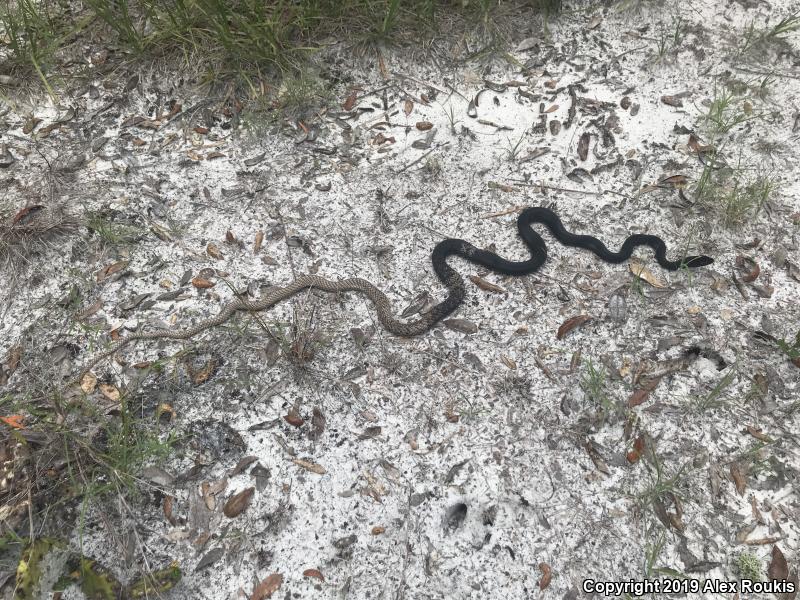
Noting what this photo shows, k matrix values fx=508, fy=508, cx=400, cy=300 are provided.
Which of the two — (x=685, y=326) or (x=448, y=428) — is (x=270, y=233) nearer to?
(x=448, y=428)

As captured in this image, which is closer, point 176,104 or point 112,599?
point 112,599

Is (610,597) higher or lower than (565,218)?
lower

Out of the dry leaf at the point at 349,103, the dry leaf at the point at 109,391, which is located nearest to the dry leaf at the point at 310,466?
the dry leaf at the point at 109,391

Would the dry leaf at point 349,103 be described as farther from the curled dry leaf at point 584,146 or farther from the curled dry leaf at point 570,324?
the curled dry leaf at point 570,324

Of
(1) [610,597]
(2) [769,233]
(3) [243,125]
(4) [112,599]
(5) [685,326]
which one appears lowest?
(1) [610,597]

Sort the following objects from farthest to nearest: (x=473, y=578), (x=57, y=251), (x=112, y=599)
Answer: (x=57, y=251) < (x=473, y=578) < (x=112, y=599)

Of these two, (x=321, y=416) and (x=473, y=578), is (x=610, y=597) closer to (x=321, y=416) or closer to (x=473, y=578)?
(x=473, y=578)

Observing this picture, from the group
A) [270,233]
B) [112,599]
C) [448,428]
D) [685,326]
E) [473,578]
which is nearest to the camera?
[112,599]

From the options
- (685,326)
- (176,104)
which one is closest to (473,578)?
(685,326)

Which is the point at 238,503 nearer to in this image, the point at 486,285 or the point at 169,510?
the point at 169,510
